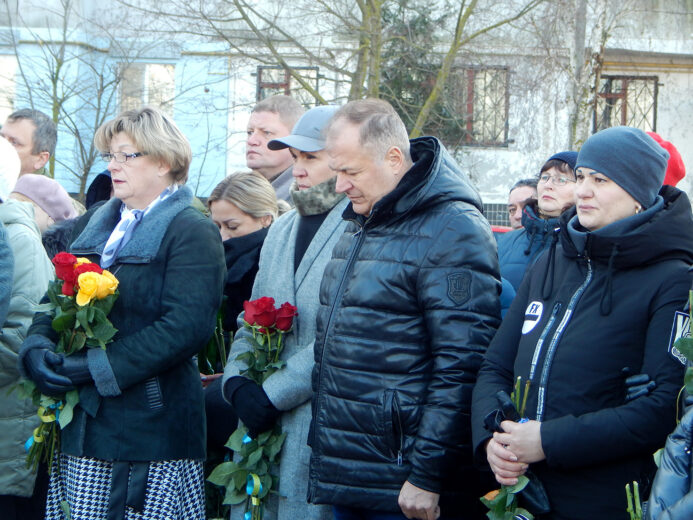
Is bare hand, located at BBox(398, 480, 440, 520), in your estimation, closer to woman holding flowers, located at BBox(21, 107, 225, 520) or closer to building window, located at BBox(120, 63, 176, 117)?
woman holding flowers, located at BBox(21, 107, 225, 520)

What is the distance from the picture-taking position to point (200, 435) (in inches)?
144

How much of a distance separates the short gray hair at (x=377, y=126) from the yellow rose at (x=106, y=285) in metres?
1.02

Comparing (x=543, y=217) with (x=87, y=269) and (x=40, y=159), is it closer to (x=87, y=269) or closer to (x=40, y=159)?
(x=87, y=269)

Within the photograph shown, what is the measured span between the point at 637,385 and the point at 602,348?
14cm

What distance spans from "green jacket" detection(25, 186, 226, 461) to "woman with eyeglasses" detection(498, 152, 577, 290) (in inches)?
73.0

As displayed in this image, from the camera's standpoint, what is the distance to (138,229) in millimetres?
3615

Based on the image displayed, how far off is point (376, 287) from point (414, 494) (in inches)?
27.3

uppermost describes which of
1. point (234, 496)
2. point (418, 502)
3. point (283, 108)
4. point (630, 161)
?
point (283, 108)

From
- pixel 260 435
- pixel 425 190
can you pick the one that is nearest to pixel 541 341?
pixel 425 190

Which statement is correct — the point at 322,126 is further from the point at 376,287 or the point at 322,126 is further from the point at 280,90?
the point at 280,90

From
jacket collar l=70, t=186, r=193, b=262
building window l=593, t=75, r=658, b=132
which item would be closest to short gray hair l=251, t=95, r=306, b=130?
jacket collar l=70, t=186, r=193, b=262

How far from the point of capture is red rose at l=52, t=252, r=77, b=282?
3438mm

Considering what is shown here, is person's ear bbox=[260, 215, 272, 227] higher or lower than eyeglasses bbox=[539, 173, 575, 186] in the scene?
lower

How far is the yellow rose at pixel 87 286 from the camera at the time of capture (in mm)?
3355
